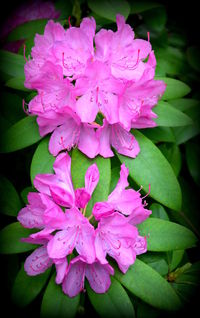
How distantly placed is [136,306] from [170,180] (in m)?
0.46

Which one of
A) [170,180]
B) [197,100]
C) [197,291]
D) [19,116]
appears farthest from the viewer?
[197,100]

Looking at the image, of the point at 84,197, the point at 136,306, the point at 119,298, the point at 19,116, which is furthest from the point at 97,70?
the point at 136,306

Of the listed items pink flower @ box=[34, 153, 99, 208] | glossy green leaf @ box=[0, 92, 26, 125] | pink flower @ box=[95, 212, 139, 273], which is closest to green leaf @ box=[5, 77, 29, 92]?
glossy green leaf @ box=[0, 92, 26, 125]

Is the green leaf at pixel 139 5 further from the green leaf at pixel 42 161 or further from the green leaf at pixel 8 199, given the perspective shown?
the green leaf at pixel 8 199

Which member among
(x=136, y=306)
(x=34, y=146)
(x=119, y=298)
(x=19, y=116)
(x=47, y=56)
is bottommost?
(x=136, y=306)

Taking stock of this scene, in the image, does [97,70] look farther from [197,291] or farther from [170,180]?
[197,291]

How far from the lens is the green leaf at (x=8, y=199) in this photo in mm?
1285

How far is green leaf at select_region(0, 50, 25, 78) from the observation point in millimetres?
1324

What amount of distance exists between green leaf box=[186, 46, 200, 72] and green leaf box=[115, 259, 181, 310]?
3.26 ft

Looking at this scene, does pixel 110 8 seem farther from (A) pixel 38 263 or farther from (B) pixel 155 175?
(A) pixel 38 263

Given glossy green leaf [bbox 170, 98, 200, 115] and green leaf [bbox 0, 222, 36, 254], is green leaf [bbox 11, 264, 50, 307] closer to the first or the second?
green leaf [bbox 0, 222, 36, 254]

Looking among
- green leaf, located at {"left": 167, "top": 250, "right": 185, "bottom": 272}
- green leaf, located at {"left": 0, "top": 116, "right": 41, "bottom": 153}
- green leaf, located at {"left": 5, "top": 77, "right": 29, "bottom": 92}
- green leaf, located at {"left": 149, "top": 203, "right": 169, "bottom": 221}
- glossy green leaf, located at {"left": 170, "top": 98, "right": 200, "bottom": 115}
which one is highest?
green leaf, located at {"left": 5, "top": 77, "right": 29, "bottom": 92}

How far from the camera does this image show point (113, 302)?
41.8 inches

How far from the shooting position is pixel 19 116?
4.60ft
